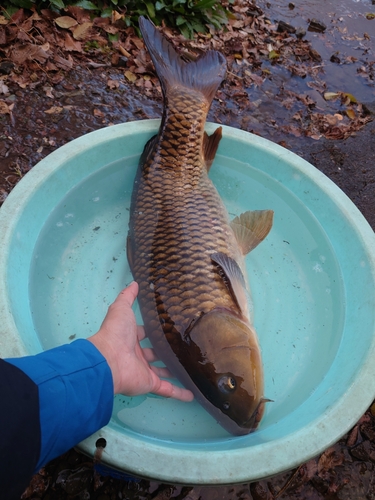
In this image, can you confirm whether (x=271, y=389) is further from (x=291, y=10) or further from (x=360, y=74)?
(x=291, y=10)

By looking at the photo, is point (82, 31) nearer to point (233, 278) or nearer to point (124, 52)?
point (124, 52)

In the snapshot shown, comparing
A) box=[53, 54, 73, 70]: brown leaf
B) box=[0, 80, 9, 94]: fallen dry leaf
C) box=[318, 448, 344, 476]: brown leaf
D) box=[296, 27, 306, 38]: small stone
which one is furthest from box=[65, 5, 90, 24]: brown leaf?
box=[318, 448, 344, 476]: brown leaf

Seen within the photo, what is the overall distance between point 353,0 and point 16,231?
6.42 meters

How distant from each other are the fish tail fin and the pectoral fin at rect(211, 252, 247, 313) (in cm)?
119

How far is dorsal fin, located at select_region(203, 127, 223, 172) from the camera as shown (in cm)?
265

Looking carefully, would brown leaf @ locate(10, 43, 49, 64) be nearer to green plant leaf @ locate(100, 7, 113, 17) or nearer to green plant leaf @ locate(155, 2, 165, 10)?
green plant leaf @ locate(100, 7, 113, 17)

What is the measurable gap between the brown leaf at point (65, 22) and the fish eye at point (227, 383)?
379cm

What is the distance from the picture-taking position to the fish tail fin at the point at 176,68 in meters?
2.64

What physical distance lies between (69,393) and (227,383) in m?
0.69

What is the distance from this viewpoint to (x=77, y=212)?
2.75m

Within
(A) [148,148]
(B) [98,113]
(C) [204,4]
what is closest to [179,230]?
(A) [148,148]

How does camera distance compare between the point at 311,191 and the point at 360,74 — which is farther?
the point at 360,74

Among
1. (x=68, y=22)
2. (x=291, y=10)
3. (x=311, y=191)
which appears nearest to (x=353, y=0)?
(x=291, y=10)

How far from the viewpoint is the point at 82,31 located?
407cm
